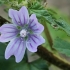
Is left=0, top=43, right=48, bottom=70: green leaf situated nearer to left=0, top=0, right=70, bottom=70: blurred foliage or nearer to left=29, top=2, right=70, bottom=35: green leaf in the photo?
left=0, top=0, right=70, bottom=70: blurred foliage

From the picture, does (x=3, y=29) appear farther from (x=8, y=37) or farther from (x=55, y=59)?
(x=55, y=59)

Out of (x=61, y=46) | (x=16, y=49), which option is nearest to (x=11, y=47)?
(x=16, y=49)

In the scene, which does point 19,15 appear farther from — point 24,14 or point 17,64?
point 17,64

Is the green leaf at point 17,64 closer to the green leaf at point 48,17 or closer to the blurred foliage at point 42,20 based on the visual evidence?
the blurred foliage at point 42,20

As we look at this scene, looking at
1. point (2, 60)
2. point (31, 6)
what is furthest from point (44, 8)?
point (2, 60)

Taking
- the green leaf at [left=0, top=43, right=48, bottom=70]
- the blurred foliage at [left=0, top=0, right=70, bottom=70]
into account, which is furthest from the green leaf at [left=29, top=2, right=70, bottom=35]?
the green leaf at [left=0, top=43, right=48, bottom=70]

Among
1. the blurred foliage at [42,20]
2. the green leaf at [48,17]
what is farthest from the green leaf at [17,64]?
the green leaf at [48,17]

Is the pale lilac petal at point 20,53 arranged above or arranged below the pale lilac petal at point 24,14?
below
